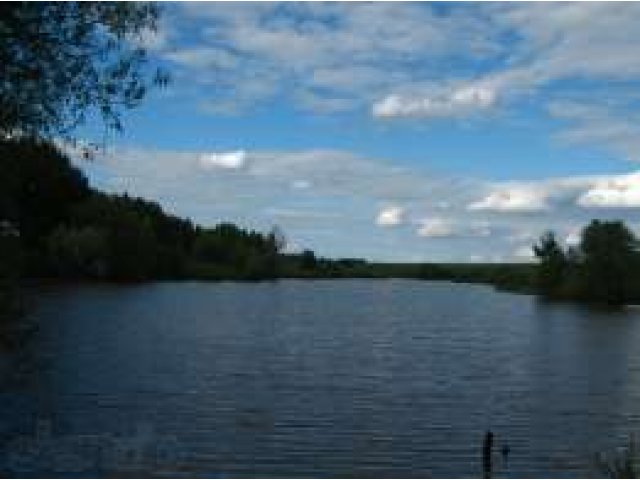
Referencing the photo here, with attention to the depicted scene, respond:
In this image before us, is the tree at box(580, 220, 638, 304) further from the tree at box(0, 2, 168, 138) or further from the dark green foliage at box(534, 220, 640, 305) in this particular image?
the tree at box(0, 2, 168, 138)

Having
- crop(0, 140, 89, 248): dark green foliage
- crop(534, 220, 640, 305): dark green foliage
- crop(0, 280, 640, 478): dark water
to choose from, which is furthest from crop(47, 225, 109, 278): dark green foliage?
crop(0, 140, 89, 248): dark green foliage

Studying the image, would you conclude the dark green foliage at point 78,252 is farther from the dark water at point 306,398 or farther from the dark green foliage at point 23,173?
the dark green foliage at point 23,173

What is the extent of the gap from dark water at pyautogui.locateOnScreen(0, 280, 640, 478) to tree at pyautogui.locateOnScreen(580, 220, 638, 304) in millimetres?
67318

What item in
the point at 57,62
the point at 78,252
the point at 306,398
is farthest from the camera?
the point at 78,252

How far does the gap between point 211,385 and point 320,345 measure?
982 inches

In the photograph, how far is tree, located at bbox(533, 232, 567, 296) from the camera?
17350 cm

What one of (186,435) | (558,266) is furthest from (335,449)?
(558,266)

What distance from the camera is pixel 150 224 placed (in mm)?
186750

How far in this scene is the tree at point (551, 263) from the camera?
174 metres

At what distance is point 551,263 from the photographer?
175500mm

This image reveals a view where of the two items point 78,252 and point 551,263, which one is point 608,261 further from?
point 78,252

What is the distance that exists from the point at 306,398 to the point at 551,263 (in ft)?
439

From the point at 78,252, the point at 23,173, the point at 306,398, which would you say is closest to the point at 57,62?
the point at 23,173

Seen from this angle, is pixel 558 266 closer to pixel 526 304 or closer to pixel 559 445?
pixel 526 304
